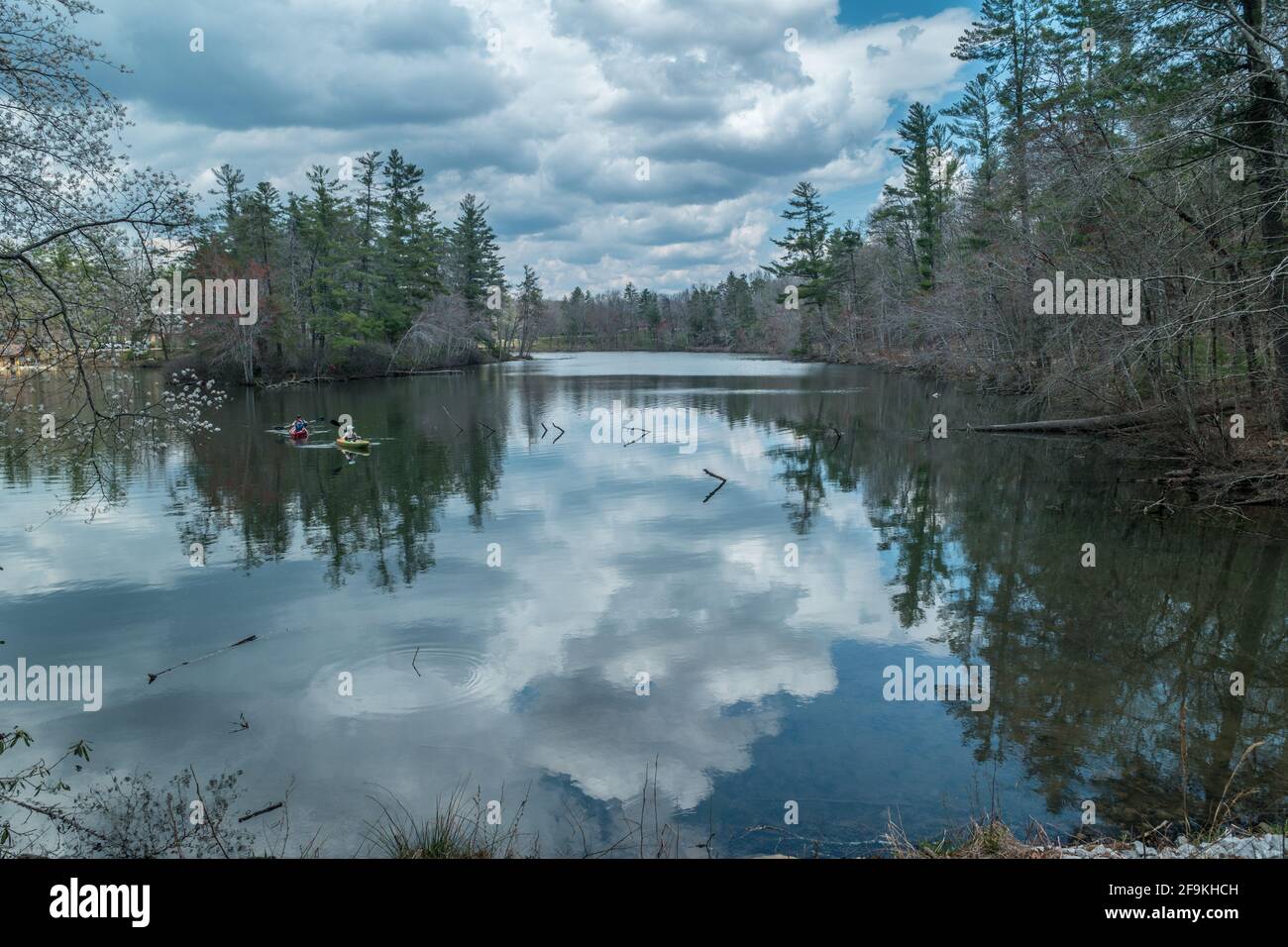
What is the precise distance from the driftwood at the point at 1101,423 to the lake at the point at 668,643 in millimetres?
1368

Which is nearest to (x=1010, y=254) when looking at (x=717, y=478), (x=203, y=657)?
(x=717, y=478)

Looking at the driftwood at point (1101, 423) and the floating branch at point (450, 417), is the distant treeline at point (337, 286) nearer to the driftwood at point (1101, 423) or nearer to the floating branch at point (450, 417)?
the floating branch at point (450, 417)

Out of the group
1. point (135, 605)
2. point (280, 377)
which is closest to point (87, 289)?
point (135, 605)

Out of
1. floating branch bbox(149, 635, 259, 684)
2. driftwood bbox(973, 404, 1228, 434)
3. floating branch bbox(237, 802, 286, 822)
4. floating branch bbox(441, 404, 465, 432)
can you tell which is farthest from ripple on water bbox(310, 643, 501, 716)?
floating branch bbox(441, 404, 465, 432)

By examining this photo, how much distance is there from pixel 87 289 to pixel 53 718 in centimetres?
481

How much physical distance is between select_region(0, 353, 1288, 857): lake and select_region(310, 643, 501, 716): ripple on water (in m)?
0.06

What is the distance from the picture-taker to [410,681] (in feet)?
32.9

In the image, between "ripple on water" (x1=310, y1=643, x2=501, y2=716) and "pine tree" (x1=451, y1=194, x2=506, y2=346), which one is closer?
"ripple on water" (x1=310, y1=643, x2=501, y2=716)

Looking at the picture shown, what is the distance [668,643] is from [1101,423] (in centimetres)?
1945

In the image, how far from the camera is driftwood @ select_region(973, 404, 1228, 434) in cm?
2055

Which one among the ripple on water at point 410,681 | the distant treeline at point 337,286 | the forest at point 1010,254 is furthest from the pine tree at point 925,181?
the ripple on water at point 410,681

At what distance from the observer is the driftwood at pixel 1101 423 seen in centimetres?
2055

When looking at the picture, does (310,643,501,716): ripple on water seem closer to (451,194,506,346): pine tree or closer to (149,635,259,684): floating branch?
(149,635,259,684): floating branch

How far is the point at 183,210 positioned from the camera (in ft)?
25.2
